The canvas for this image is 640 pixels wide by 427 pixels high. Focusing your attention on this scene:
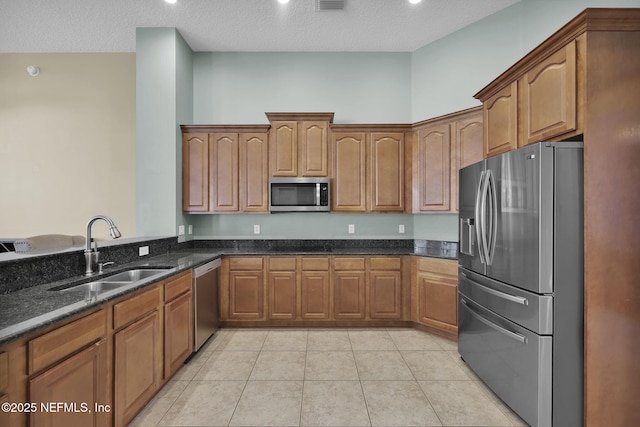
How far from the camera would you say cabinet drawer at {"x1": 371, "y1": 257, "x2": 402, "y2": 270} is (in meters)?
3.63

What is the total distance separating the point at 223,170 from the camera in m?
3.83

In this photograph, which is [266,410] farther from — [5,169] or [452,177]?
[5,169]

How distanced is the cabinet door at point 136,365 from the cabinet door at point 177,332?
104 millimetres

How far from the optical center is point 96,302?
1562 mm

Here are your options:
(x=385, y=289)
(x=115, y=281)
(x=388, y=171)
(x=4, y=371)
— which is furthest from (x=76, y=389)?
(x=388, y=171)

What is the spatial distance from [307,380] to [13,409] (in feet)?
6.13

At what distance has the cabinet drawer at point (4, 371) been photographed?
1.09m

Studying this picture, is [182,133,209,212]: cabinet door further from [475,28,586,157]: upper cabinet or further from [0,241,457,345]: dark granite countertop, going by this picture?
[475,28,586,157]: upper cabinet

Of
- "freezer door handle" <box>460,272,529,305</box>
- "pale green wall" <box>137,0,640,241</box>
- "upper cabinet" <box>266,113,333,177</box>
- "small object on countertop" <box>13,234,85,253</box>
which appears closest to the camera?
"freezer door handle" <box>460,272,529,305</box>

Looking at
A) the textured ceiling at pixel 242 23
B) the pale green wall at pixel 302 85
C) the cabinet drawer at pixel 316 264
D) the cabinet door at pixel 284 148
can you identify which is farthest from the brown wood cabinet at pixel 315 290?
the textured ceiling at pixel 242 23

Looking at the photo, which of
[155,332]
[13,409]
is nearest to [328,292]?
[155,332]

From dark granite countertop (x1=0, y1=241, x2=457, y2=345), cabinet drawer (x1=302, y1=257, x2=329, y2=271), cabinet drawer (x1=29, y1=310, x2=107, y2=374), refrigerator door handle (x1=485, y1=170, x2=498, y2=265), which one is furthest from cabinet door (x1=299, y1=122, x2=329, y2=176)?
cabinet drawer (x1=29, y1=310, x2=107, y2=374)

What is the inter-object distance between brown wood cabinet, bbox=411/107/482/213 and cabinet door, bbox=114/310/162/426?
10.1ft

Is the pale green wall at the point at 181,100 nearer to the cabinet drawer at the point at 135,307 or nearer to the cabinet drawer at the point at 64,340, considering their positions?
the cabinet drawer at the point at 135,307
